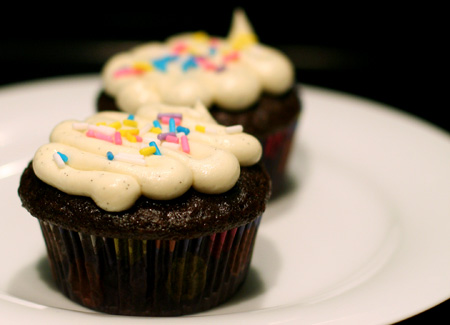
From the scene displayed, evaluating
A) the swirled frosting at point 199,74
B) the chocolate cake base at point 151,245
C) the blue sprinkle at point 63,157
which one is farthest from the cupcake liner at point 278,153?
the blue sprinkle at point 63,157

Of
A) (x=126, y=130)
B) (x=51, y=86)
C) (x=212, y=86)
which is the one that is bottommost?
(x=51, y=86)

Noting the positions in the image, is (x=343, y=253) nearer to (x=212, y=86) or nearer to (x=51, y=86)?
(x=212, y=86)

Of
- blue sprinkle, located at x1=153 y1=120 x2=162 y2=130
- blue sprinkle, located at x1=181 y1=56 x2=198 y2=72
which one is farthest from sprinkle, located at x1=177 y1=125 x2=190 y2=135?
blue sprinkle, located at x1=181 y1=56 x2=198 y2=72

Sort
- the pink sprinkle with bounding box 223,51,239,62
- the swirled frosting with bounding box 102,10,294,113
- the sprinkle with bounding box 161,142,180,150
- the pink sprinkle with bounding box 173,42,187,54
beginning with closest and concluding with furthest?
the sprinkle with bounding box 161,142,180,150 < the swirled frosting with bounding box 102,10,294,113 < the pink sprinkle with bounding box 223,51,239,62 < the pink sprinkle with bounding box 173,42,187,54

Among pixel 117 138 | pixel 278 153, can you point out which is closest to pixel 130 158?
pixel 117 138

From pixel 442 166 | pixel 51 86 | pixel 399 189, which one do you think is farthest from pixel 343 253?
pixel 51 86

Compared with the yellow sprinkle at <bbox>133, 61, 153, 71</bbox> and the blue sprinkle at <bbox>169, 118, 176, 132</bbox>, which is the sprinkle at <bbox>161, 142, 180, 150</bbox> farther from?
the yellow sprinkle at <bbox>133, 61, 153, 71</bbox>

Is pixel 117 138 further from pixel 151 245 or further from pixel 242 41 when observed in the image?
pixel 242 41
